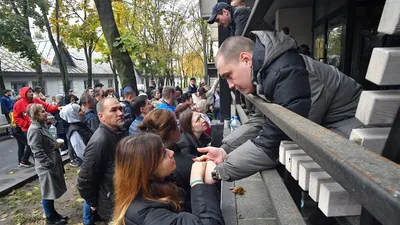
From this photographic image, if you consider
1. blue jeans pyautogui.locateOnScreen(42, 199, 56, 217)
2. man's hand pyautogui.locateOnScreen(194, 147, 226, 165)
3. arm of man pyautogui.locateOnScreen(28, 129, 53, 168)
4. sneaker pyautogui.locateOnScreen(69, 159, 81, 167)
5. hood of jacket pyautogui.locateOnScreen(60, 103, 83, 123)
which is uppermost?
man's hand pyautogui.locateOnScreen(194, 147, 226, 165)

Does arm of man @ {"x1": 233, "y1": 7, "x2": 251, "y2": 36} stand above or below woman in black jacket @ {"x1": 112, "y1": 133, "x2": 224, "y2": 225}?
above

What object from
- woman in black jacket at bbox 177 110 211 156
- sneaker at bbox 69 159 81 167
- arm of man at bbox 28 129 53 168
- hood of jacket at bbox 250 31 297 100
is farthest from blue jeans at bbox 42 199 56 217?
hood of jacket at bbox 250 31 297 100

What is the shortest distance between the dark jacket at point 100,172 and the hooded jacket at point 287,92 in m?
1.76

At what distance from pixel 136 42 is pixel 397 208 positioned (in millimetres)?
6940

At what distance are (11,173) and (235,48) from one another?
739 centimetres

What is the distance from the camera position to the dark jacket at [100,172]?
2.87m

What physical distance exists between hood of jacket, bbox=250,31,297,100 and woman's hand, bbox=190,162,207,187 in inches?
25.0

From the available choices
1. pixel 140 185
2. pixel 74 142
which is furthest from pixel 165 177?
pixel 74 142

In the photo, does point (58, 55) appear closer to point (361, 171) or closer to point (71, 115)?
point (71, 115)

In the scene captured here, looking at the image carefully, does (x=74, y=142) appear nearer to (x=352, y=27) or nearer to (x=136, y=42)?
(x=136, y=42)

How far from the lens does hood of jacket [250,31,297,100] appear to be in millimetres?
1422

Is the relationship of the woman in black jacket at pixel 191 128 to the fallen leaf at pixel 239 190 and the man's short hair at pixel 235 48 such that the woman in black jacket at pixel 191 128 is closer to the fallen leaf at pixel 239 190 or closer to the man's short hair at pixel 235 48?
the fallen leaf at pixel 239 190

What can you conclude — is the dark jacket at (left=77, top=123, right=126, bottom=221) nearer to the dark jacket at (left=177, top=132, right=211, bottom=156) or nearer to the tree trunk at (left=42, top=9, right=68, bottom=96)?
the dark jacket at (left=177, top=132, right=211, bottom=156)

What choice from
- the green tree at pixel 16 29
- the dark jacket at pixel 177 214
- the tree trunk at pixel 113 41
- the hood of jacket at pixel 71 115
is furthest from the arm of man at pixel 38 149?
the green tree at pixel 16 29
